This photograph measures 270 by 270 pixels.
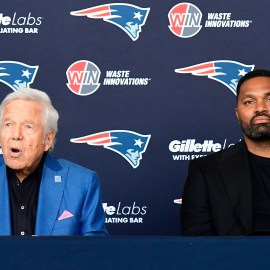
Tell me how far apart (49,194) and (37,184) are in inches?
2.8

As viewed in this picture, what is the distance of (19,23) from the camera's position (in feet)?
12.1

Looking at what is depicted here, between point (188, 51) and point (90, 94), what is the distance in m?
0.52

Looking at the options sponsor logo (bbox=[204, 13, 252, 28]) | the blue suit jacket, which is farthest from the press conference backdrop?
the blue suit jacket

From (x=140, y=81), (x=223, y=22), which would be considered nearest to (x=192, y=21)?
(x=223, y=22)

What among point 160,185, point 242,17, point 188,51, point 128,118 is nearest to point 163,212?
point 160,185

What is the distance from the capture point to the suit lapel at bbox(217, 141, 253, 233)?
2.85 meters

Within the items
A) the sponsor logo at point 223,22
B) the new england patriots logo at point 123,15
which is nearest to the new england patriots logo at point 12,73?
the new england patriots logo at point 123,15

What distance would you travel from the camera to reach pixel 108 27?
372cm

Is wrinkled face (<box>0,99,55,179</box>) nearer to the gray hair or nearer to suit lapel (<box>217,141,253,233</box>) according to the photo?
the gray hair

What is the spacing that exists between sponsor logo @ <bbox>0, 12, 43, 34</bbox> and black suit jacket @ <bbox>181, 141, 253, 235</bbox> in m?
1.21

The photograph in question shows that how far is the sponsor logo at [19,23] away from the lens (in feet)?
12.1

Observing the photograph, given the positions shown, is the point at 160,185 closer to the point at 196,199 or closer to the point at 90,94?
the point at 90,94

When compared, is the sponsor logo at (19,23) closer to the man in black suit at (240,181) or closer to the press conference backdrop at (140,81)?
the press conference backdrop at (140,81)

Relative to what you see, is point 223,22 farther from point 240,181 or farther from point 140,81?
point 240,181
